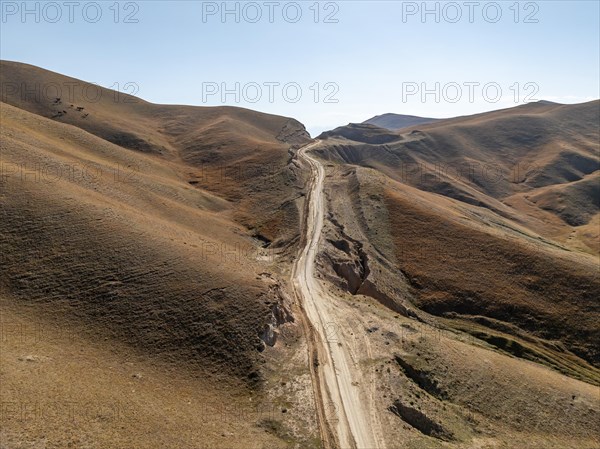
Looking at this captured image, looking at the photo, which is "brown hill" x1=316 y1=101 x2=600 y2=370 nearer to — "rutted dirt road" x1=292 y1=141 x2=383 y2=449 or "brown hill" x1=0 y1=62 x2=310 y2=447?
"rutted dirt road" x1=292 y1=141 x2=383 y2=449

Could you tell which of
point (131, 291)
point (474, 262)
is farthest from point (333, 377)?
point (474, 262)

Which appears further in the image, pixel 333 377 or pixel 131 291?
pixel 131 291

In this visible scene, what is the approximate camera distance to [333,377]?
31.8 meters

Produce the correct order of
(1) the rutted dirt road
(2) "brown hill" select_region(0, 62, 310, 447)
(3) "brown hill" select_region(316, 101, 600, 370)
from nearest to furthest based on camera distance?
(2) "brown hill" select_region(0, 62, 310, 447) < (1) the rutted dirt road < (3) "brown hill" select_region(316, 101, 600, 370)

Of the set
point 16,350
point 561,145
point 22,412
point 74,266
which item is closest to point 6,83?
point 74,266

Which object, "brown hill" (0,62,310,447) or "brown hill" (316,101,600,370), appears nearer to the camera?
"brown hill" (0,62,310,447)

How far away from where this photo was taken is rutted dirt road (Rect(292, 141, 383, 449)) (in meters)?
26.6

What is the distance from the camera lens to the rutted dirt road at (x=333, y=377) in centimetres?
2659

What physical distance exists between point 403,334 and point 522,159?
514 ft

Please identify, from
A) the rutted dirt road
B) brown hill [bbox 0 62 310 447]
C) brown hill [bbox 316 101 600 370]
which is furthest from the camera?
brown hill [bbox 316 101 600 370]

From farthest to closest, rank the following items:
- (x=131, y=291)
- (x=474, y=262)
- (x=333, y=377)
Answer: (x=474, y=262)
(x=131, y=291)
(x=333, y=377)

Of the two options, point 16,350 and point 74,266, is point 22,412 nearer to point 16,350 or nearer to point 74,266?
point 16,350

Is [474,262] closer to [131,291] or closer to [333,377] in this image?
[333,377]

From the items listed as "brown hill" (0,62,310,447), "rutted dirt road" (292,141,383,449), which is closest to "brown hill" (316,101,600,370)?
"rutted dirt road" (292,141,383,449)
